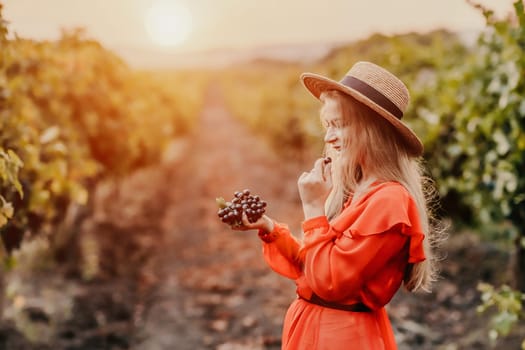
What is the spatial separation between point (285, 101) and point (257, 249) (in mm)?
9535

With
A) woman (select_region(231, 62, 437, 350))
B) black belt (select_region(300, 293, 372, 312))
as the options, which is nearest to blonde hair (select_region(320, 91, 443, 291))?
woman (select_region(231, 62, 437, 350))

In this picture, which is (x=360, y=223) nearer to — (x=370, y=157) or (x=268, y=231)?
(x=370, y=157)

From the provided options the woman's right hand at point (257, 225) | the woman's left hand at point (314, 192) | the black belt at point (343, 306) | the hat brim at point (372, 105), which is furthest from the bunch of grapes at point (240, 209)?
the hat brim at point (372, 105)

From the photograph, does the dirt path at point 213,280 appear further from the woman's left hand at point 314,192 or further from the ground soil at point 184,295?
the woman's left hand at point 314,192

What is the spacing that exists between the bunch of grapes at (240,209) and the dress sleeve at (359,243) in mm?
199

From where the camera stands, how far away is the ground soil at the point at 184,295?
5656 millimetres

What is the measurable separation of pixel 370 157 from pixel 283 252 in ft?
1.75

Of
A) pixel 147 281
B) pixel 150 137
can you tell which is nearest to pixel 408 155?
pixel 147 281

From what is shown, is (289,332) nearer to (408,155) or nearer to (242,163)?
(408,155)

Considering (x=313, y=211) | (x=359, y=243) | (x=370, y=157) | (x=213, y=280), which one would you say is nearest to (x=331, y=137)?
(x=370, y=157)

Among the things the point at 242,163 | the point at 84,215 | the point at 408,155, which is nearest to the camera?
the point at 408,155

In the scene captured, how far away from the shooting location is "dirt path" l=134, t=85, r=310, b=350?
5.86 metres

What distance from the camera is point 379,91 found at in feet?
6.87

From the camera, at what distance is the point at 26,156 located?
375 centimetres
